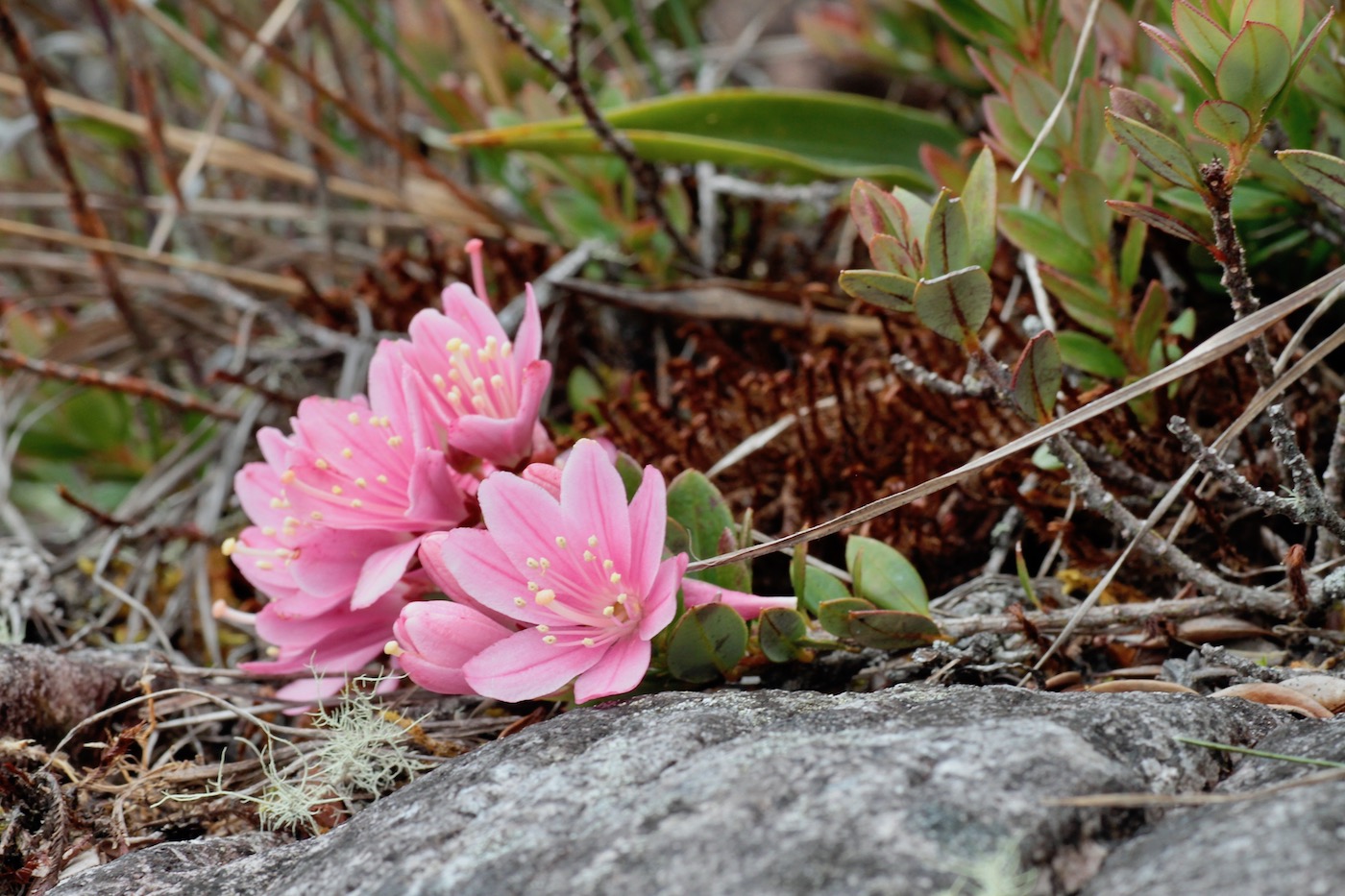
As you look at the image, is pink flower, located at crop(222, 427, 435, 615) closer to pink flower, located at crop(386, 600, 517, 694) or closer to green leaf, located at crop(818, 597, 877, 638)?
pink flower, located at crop(386, 600, 517, 694)

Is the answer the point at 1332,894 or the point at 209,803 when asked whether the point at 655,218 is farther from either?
the point at 1332,894

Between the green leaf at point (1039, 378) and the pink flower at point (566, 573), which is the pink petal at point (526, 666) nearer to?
the pink flower at point (566, 573)

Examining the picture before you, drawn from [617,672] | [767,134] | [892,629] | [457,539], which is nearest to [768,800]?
[617,672]

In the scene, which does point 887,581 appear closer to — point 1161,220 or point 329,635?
point 1161,220

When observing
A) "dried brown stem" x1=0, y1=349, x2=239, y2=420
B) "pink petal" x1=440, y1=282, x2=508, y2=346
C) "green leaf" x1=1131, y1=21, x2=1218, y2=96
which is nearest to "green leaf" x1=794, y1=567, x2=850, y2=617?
"pink petal" x1=440, y1=282, x2=508, y2=346

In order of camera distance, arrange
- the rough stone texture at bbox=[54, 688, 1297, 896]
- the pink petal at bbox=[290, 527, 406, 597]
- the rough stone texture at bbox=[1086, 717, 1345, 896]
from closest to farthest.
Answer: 1. the rough stone texture at bbox=[1086, 717, 1345, 896]
2. the rough stone texture at bbox=[54, 688, 1297, 896]
3. the pink petal at bbox=[290, 527, 406, 597]

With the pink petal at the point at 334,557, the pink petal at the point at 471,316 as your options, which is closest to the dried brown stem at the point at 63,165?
the pink petal at the point at 471,316
